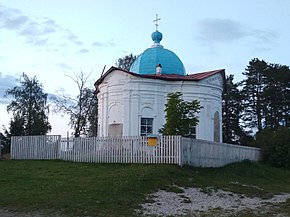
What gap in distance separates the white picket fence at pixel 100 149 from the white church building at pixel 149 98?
6.87m

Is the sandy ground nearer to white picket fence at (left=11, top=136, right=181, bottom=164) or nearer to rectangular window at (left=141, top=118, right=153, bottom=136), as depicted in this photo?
white picket fence at (left=11, top=136, right=181, bottom=164)

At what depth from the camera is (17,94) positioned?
55.0 m

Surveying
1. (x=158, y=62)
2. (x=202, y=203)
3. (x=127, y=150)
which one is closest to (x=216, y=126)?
(x=158, y=62)

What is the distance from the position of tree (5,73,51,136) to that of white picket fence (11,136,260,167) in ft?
77.9

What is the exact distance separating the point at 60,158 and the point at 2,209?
13183mm

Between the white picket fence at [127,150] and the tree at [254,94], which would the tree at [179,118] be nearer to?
the white picket fence at [127,150]

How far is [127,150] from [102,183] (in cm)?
647

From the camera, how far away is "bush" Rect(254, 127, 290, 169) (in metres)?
33.2

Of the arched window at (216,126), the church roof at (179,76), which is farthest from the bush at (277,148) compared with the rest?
the church roof at (179,76)

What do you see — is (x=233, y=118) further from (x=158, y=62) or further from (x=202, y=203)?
(x=202, y=203)

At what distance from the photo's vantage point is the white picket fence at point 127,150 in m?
23.0

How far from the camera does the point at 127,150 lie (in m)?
23.7

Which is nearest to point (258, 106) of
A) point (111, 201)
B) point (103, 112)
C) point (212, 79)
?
point (212, 79)

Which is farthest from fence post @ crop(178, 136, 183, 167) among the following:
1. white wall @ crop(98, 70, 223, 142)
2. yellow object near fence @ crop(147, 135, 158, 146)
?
white wall @ crop(98, 70, 223, 142)
